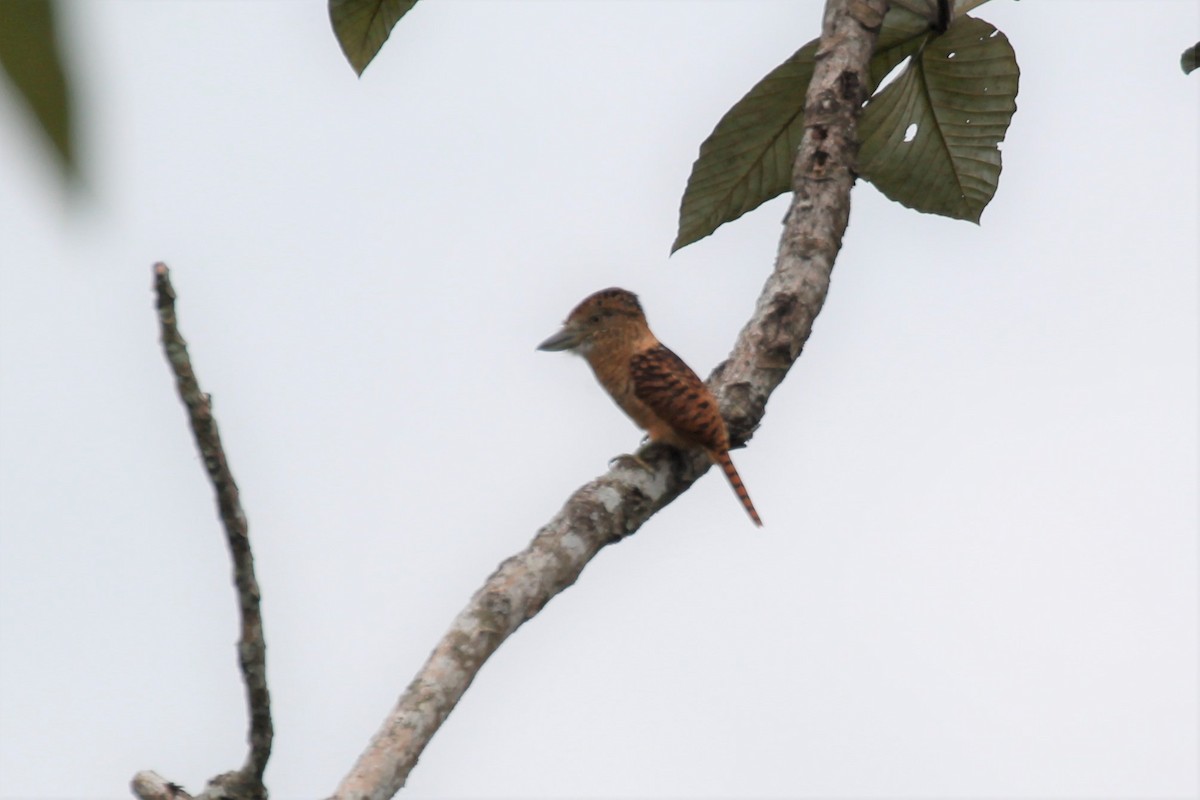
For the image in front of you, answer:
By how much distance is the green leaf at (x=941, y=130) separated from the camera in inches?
185

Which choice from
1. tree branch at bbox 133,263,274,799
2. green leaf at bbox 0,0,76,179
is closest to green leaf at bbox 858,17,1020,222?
tree branch at bbox 133,263,274,799

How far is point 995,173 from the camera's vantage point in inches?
186

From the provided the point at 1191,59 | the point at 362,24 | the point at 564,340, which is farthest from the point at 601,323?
the point at 1191,59

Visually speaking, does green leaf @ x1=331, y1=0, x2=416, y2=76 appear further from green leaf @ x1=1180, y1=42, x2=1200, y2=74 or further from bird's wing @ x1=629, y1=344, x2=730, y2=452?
green leaf @ x1=1180, y1=42, x2=1200, y2=74

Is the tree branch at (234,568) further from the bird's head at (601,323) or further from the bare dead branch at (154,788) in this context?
the bird's head at (601,323)

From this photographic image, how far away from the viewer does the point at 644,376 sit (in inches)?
177

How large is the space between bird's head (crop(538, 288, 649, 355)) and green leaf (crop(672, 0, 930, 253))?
30cm

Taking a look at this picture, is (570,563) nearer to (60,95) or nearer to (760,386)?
(760,386)

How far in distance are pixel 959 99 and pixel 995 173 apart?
30 centimetres

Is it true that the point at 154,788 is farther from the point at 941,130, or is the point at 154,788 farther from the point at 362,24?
the point at 941,130

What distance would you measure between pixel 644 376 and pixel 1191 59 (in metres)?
1.94

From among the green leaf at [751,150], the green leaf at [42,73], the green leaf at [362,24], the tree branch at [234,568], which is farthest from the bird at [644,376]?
the green leaf at [42,73]

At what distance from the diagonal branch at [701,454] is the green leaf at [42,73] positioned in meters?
1.84

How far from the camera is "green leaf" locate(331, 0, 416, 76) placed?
408 centimetres
